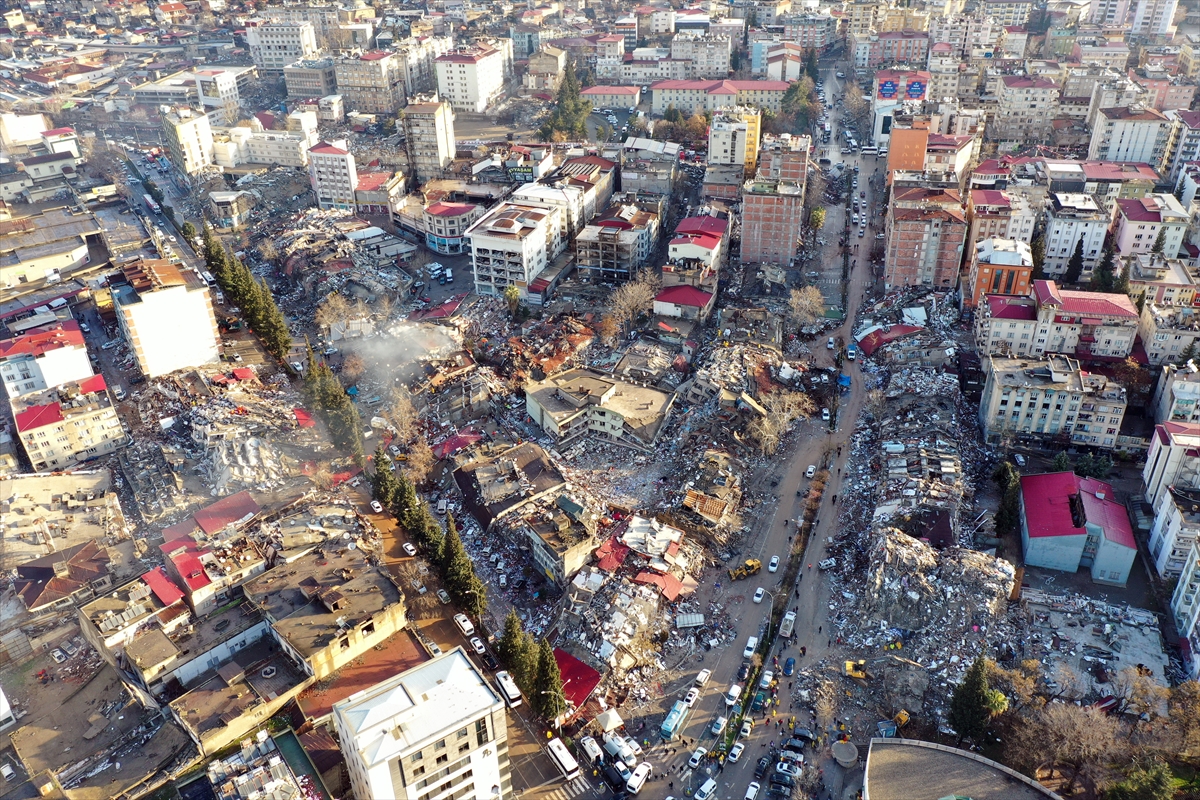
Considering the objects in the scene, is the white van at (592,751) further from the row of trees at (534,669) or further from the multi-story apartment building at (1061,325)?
the multi-story apartment building at (1061,325)

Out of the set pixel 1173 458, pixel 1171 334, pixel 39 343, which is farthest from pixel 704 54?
pixel 39 343

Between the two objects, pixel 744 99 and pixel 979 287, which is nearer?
pixel 979 287

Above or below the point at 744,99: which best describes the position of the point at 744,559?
below

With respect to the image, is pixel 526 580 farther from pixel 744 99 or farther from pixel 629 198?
pixel 744 99

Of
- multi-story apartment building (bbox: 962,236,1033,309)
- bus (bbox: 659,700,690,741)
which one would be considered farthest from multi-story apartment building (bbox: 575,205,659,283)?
bus (bbox: 659,700,690,741)

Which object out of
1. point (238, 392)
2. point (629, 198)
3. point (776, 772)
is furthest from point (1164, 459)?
point (238, 392)

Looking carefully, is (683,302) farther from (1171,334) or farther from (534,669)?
(534,669)
